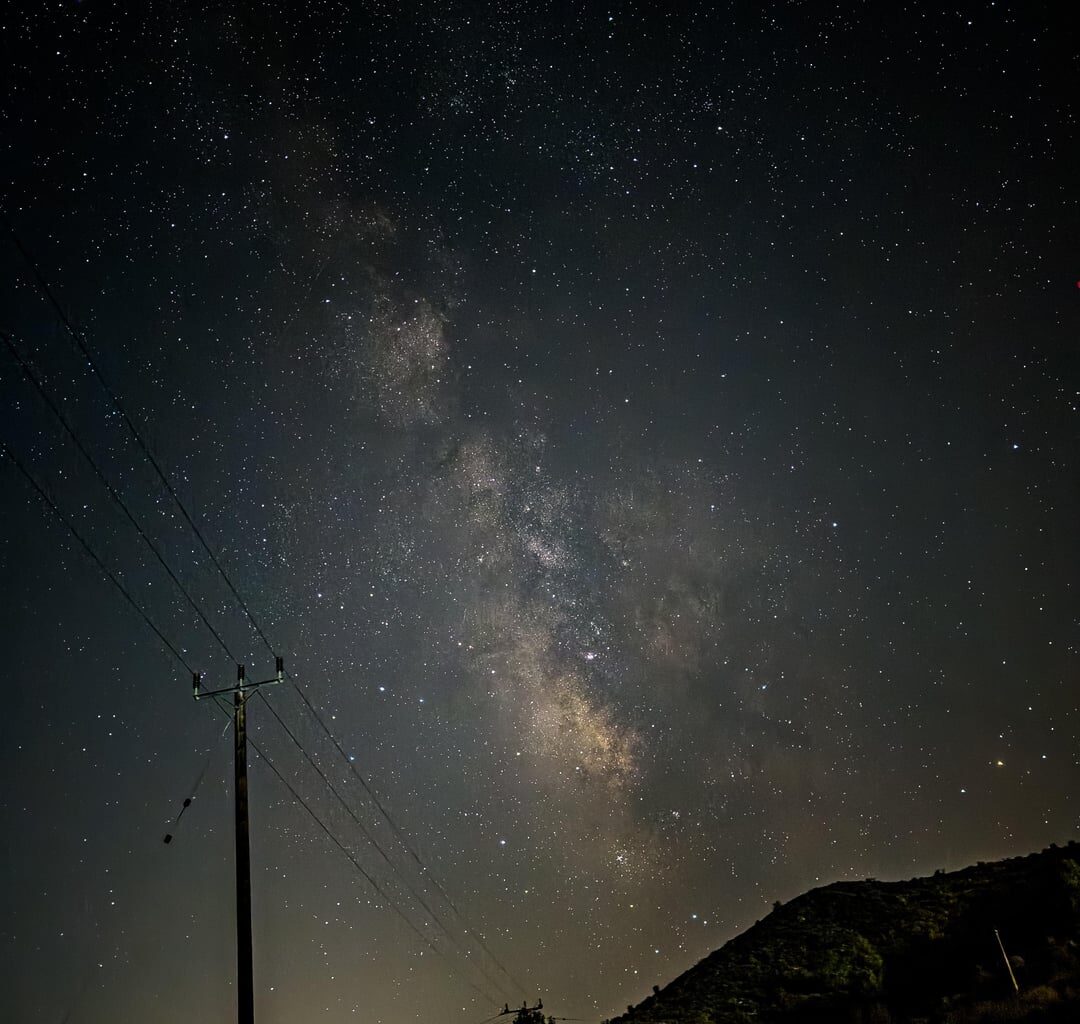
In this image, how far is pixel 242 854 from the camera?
35.9ft

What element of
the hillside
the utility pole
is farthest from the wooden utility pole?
the hillside

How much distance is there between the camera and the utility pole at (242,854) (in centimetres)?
1009

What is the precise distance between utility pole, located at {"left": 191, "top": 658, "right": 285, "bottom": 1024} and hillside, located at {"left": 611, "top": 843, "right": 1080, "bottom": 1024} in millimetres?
10785

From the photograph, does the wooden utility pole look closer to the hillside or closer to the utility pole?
the utility pole

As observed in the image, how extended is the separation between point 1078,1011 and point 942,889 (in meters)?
9.40

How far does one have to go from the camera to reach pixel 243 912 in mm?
10547

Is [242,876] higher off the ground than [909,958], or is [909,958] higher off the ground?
[242,876]

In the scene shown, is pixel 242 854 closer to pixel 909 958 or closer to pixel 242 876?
pixel 242 876

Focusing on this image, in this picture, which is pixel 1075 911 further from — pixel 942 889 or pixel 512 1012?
pixel 512 1012

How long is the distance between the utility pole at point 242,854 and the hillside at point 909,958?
35.4ft

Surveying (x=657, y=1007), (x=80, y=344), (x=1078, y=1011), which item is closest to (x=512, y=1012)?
(x=657, y=1007)

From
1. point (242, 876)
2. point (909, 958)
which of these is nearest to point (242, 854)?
point (242, 876)

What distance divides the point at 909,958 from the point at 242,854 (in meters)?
15.3

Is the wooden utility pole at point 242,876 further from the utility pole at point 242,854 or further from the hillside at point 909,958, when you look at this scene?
the hillside at point 909,958
